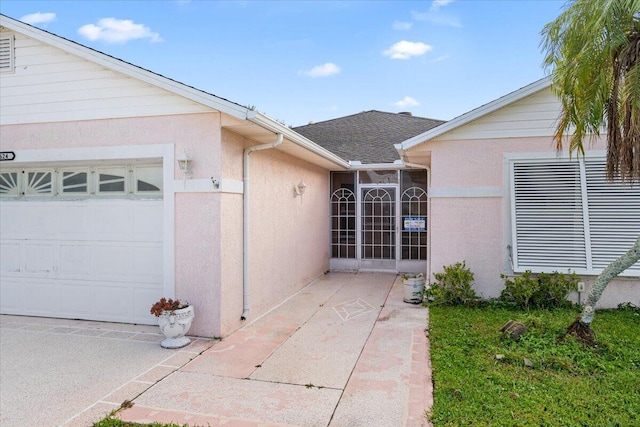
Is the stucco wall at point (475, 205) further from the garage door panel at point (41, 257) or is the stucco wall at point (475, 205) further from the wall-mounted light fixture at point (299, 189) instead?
the garage door panel at point (41, 257)

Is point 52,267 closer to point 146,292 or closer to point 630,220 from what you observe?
point 146,292

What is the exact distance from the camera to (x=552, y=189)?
25.2 feet

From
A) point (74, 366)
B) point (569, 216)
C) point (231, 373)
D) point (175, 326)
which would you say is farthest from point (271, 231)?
point (569, 216)

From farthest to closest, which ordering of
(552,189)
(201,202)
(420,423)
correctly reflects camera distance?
1. (552,189)
2. (201,202)
3. (420,423)

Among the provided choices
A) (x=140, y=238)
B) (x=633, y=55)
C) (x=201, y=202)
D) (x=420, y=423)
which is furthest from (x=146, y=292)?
(x=633, y=55)

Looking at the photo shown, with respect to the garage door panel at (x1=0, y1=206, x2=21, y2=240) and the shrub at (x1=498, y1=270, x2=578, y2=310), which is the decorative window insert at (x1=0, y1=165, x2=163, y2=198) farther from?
the shrub at (x1=498, y1=270, x2=578, y2=310)

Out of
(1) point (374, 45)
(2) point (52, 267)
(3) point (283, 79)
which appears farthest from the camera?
(3) point (283, 79)

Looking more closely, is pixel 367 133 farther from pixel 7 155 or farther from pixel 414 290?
pixel 7 155

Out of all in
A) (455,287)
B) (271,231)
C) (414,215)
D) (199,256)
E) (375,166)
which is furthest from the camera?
(414,215)

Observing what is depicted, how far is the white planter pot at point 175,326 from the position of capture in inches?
223

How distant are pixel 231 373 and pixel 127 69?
4.85 meters

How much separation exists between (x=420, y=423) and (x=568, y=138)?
20.6 ft

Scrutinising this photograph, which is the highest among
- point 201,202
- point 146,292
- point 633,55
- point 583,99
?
point 633,55

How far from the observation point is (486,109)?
7.66m
